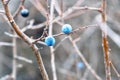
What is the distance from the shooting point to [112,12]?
378 cm

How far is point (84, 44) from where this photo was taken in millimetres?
4773

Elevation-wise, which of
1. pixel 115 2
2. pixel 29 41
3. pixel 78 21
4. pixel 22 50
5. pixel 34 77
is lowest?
pixel 34 77

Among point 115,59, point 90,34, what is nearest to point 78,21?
Answer: point 90,34

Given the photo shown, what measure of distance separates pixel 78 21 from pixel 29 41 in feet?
10.8

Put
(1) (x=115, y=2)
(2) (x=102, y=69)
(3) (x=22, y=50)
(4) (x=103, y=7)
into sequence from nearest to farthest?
(4) (x=103, y=7), (1) (x=115, y=2), (2) (x=102, y=69), (3) (x=22, y=50)

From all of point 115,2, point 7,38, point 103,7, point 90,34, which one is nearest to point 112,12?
point 115,2

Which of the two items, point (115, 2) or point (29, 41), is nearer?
point (29, 41)

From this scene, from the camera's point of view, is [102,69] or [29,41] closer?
[29,41]

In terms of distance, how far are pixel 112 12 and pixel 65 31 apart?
8.24 ft

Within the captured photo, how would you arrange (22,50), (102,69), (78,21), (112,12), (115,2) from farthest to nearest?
1. (22,50)
2. (102,69)
3. (78,21)
4. (112,12)
5. (115,2)

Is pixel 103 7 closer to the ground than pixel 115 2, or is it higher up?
higher up

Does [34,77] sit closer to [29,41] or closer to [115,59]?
[115,59]

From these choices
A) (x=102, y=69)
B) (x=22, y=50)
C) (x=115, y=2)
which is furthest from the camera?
(x=22, y=50)

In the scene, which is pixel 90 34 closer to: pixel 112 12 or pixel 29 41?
pixel 112 12
